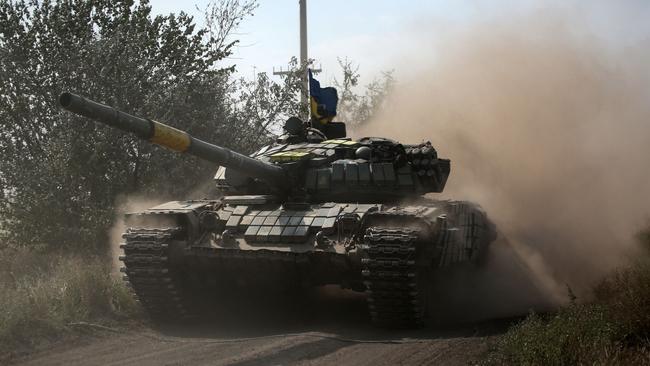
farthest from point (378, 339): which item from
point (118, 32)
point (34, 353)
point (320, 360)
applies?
point (118, 32)

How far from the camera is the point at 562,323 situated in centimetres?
797

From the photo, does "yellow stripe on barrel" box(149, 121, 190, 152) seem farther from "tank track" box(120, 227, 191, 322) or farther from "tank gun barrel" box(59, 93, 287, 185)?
"tank track" box(120, 227, 191, 322)

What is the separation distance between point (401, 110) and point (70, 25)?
7.43 metres

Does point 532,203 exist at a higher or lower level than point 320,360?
higher

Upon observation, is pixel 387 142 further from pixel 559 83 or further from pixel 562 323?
pixel 559 83

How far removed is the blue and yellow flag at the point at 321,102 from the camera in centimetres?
1465

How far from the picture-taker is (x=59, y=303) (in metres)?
10.9

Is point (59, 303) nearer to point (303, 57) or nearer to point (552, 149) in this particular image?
point (552, 149)

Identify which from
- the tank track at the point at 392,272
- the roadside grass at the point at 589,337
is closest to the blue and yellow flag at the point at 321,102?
the tank track at the point at 392,272

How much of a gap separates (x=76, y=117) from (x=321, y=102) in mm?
4487

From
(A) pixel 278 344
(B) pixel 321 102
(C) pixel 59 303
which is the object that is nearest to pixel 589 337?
(A) pixel 278 344

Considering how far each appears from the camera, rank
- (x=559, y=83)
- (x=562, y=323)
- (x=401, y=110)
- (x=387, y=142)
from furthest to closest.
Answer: (x=401, y=110) → (x=559, y=83) → (x=387, y=142) → (x=562, y=323)

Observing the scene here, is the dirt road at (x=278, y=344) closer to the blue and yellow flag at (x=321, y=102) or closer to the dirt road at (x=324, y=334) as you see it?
the dirt road at (x=324, y=334)

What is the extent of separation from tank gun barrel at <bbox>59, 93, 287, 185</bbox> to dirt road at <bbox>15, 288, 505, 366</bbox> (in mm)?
2088
